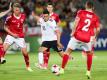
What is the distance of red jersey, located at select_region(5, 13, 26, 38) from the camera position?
1700 cm

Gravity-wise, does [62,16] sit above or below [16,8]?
below

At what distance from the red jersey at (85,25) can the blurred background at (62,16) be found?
12887mm

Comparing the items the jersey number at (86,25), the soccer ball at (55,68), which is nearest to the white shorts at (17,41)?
the soccer ball at (55,68)

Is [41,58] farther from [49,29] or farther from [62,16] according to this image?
[62,16]

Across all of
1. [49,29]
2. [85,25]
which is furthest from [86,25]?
[49,29]

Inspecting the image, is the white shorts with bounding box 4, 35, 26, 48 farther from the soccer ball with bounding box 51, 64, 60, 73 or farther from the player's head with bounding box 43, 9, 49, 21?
the soccer ball with bounding box 51, 64, 60, 73

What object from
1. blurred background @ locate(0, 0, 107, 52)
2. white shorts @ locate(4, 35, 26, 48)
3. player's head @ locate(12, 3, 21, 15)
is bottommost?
blurred background @ locate(0, 0, 107, 52)

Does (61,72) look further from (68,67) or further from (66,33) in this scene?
(66,33)

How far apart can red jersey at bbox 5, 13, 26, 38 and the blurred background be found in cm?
1054

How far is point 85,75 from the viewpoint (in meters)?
15.4

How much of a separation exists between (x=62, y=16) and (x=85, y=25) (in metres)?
16.1

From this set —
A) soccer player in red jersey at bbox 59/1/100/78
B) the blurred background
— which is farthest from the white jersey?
the blurred background

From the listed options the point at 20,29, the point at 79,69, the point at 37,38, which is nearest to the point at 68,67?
the point at 79,69

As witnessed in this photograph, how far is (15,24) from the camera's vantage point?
1705 cm
